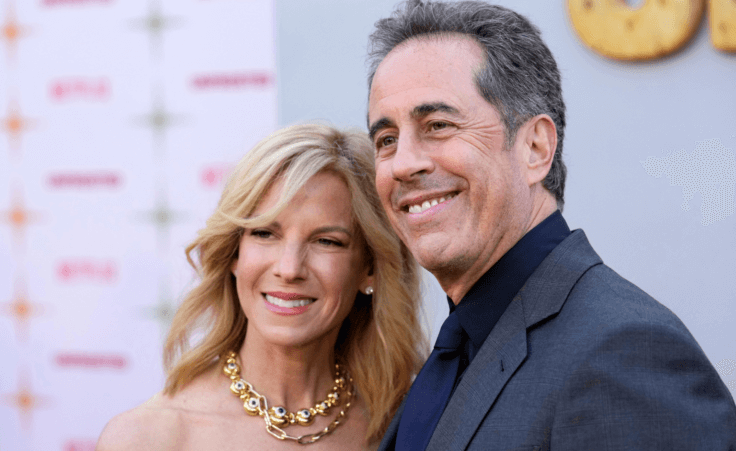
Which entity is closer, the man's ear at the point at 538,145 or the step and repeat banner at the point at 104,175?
the man's ear at the point at 538,145

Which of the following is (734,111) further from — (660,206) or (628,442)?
(628,442)

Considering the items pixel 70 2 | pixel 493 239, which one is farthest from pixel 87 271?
pixel 493 239

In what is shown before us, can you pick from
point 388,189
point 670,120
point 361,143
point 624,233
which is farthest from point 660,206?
point 388,189

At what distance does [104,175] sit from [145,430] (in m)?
2.14

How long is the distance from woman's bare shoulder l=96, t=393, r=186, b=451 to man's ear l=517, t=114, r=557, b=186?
1291 mm

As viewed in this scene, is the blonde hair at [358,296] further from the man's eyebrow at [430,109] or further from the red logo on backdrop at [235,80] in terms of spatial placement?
the red logo on backdrop at [235,80]

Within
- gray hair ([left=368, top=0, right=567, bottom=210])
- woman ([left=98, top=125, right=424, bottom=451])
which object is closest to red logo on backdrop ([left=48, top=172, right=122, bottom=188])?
woman ([left=98, top=125, right=424, bottom=451])

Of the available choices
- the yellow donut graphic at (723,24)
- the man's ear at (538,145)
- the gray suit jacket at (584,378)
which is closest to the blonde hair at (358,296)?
the man's ear at (538,145)

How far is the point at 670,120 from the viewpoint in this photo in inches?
105

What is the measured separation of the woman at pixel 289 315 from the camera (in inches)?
78.7

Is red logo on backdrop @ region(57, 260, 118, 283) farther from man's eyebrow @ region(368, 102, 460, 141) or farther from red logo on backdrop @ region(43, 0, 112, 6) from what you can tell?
man's eyebrow @ region(368, 102, 460, 141)

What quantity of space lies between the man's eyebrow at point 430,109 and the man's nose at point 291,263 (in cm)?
65

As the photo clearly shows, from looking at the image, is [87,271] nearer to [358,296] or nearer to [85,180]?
[85,180]

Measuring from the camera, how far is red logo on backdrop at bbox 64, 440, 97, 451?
376cm
